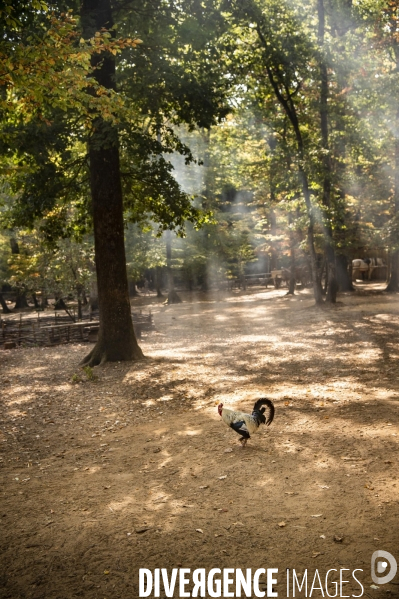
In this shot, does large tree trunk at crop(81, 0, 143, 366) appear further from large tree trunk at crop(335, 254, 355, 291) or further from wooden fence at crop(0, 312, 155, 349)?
large tree trunk at crop(335, 254, 355, 291)

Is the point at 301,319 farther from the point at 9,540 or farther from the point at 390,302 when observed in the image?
the point at 9,540

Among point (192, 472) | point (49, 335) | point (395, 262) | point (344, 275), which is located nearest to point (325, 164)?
point (395, 262)

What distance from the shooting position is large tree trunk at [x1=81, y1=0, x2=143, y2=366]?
13.4 metres

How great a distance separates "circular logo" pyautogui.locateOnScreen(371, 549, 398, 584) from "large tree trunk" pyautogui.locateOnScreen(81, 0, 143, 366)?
32.5 ft

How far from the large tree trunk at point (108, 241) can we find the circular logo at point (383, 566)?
Result: 9920mm

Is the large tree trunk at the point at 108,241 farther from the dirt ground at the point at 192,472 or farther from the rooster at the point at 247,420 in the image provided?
the rooster at the point at 247,420

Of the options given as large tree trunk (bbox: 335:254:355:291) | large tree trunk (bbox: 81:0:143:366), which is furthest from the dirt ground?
large tree trunk (bbox: 335:254:355:291)

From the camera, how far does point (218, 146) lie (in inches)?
1485

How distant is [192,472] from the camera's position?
661 centimetres

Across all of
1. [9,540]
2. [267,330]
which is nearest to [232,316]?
[267,330]

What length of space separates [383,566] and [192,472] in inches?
105

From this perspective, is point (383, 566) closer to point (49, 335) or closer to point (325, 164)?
point (49, 335)

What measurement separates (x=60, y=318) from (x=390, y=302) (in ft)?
47.3

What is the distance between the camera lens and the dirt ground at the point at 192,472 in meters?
4.73
